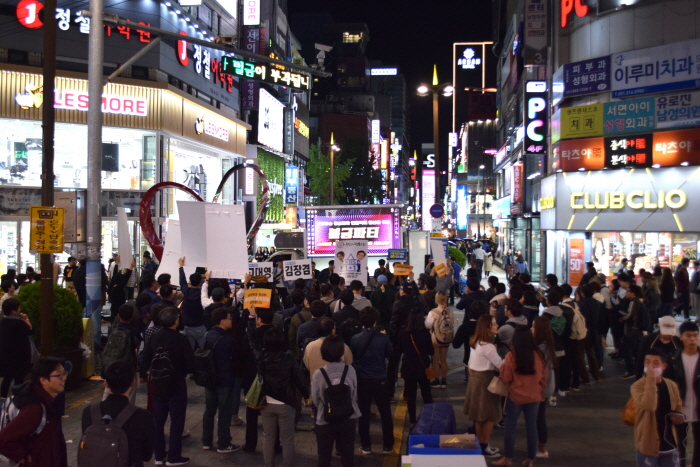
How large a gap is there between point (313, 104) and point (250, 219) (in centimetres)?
6456

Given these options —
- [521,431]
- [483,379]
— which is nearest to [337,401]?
[483,379]

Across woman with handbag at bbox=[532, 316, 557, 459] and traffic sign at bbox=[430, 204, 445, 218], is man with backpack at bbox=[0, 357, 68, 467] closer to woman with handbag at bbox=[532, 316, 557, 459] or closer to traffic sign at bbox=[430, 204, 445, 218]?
woman with handbag at bbox=[532, 316, 557, 459]

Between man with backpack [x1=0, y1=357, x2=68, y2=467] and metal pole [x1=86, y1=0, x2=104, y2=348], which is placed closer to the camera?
man with backpack [x1=0, y1=357, x2=68, y2=467]

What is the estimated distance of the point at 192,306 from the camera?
385 inches

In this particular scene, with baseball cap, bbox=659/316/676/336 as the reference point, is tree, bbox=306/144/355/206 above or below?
above

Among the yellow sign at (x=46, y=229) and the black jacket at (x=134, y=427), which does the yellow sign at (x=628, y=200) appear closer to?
the yellow sign at (x=46, y=229)

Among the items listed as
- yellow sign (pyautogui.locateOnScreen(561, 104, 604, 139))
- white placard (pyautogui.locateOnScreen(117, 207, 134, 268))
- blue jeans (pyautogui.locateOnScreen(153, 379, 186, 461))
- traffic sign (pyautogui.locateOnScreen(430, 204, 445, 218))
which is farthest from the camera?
yellow sign (pyautogui.locateOnScreen(561, 104, 604, 139))

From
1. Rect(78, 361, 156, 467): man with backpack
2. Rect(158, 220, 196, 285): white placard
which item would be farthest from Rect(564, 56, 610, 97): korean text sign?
Rect(78, 361, 156, 467): man with backpack

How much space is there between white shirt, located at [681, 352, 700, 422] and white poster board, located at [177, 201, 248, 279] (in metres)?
6.61

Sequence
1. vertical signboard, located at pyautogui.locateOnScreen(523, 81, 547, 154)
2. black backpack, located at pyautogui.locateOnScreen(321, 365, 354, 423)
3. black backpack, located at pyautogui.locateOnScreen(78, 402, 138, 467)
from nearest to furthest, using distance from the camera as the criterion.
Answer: black backpack, located at pyautogui.locateOnScreen(78, 402, 138, 467), black backpack, located at pyautogui.locateOnScreen(321, 365, 354, 423), vertical signboard, located at pyautogui.locateOnScreen(523, 81, 547, 154)

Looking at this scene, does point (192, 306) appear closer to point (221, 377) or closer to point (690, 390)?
point (221, 377)

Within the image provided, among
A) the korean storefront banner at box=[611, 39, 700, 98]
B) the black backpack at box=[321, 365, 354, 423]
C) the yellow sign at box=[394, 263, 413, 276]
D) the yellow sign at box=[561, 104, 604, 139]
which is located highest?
the korean storefront banner at box=[611, 39, 700, 98]

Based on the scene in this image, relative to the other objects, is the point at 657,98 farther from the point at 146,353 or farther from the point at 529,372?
the point at 146,353

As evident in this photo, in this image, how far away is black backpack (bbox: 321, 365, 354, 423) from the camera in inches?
240
